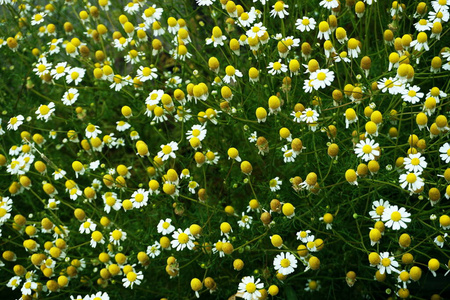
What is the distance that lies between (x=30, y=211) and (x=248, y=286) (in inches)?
64.9

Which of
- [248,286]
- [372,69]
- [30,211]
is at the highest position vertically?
[372,69]

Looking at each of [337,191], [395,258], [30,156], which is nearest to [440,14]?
[337,191]

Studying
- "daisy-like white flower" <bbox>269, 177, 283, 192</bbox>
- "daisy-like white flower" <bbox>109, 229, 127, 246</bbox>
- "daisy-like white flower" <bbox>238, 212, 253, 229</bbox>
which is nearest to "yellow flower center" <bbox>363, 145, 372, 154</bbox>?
"daisy-like white flower" <bbox>269, 177, 283, 192</bbox>

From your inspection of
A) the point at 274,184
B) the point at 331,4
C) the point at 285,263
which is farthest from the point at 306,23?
the point at 285,263

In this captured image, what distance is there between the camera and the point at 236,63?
8.75ft

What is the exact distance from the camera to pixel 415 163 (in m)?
2.13

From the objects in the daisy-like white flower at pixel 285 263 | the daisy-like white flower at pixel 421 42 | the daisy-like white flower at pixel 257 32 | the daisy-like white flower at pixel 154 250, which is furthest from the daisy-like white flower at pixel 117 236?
the daisy-like white flower at pixel 421 42

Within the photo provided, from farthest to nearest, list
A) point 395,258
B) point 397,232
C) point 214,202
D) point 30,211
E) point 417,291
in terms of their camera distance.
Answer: point 30,211 < point 214,202 < point 417,291 < point 397,232 < point 395,258

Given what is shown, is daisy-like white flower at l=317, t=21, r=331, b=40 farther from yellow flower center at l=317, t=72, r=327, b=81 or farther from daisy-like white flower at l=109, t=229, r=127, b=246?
daisy-like white flower at l=109, t=229, r=127, b=246

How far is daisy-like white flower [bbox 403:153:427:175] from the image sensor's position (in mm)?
2117

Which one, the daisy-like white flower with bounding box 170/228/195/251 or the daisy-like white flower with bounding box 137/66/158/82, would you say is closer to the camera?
the daisy-like white flower with bounding box 170/228/195/251

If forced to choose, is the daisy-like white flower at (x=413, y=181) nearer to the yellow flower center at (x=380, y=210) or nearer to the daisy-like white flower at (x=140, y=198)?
the yellow flower center at (x=380, y=210)

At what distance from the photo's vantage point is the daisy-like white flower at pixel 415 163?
2.12 metres

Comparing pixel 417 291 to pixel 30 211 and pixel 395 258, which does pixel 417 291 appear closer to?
pixel 395 258
